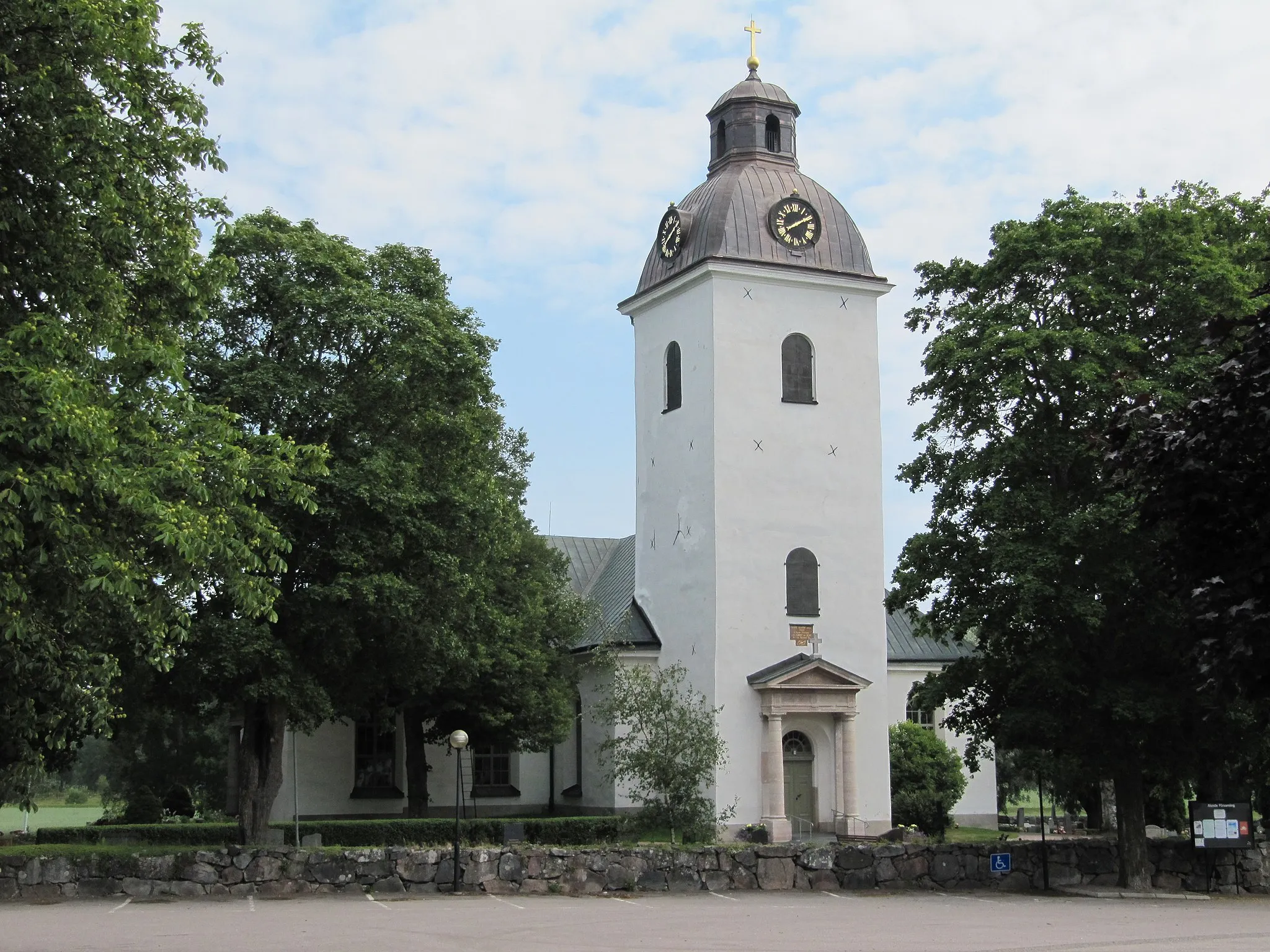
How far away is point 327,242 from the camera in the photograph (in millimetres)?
27781

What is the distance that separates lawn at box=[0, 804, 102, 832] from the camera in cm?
5378

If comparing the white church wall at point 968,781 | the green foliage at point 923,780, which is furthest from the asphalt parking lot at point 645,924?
the white church wall at point 968,781

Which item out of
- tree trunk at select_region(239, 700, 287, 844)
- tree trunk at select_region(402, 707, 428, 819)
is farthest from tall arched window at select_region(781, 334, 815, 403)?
tree trunk at select_region(239, 700, 287, 844)

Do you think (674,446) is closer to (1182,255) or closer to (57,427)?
(1182,255)

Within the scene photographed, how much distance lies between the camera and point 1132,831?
26.5 m

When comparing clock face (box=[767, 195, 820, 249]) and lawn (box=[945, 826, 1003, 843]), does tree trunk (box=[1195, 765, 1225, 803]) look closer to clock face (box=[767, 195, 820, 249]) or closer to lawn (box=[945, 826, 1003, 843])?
lawn (box=[945, 826, 1003, 843])

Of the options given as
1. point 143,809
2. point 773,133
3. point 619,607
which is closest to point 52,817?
point 143,809

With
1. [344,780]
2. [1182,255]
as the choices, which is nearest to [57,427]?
[1182,255]

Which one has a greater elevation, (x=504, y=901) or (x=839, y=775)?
(x=839, y=775)

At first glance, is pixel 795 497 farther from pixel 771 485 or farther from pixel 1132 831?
pixel 1132 831

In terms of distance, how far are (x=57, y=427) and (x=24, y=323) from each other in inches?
44.8

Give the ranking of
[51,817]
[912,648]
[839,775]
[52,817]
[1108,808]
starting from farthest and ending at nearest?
[51,817], [52,817], [912,648], [1108,808], [839,775]

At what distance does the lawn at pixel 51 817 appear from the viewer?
5378 centimetres

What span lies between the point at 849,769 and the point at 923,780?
5.04 m
